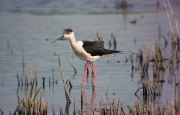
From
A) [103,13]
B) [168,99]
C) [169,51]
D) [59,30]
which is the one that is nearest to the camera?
[168,99]

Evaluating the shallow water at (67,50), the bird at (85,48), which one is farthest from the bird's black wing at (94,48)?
the shallow water at (67,50)

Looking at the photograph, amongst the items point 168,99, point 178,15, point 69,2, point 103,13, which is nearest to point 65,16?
point 103,13

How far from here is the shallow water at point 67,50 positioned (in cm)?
921

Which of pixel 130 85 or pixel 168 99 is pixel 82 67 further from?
pixel 168 99

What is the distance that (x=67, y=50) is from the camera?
13.1 meters

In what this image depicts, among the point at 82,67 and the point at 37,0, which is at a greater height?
the point at 37,0

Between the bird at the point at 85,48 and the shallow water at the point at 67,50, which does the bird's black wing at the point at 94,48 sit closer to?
the bird at the point at 85,48

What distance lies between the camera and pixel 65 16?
1880 cm

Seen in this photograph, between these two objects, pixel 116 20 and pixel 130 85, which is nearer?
pixel 130 85

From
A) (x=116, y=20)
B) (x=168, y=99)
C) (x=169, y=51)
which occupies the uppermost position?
(x=116, y=20)

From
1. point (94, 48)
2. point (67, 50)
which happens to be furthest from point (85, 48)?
point (67, 50)

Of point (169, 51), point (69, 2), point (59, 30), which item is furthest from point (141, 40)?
point (69, 2)

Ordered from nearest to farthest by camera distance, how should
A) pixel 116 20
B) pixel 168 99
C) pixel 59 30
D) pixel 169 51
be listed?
pixel 168 99
pixel 169 51
pixel 59 30
pixel 116 20

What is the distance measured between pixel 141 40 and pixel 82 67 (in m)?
3.25
